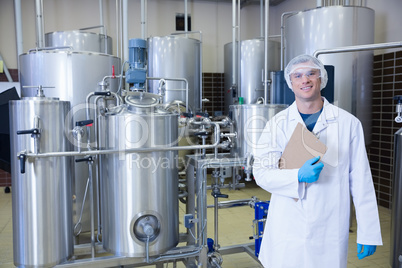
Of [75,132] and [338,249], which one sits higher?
[75,132]

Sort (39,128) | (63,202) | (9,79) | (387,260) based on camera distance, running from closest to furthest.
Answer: (39,128) → (63,202) → (387,260) → (9,79)

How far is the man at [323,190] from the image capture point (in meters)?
1.34

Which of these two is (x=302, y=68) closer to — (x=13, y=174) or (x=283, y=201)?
(x=283, y=201)

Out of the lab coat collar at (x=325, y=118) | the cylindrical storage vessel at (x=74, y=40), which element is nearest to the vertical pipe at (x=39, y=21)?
the cylindrical storage vessel at (x=74, y=40)

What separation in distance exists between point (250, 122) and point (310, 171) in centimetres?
88

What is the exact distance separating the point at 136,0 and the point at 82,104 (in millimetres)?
2941

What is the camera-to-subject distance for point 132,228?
1.87m

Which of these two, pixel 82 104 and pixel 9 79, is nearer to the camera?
pixel 82 104

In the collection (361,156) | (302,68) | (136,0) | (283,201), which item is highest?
(136,0)

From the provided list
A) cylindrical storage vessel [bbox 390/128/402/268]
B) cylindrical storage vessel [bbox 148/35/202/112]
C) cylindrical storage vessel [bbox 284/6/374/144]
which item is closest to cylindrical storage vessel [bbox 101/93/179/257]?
cylindrical storage vessel [bbox 390/128/402/268]

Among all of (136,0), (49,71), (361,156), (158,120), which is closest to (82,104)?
(49,71)

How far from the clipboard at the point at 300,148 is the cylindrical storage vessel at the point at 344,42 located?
1769 millimetres

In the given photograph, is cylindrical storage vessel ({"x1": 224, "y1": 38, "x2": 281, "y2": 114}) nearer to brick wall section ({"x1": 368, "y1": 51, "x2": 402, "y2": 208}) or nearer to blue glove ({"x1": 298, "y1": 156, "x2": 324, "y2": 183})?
brick wall section ({"x1": 368, "y1": 51, "x2": 402, "y2": 208})

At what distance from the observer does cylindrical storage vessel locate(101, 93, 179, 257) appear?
182 centimetres
